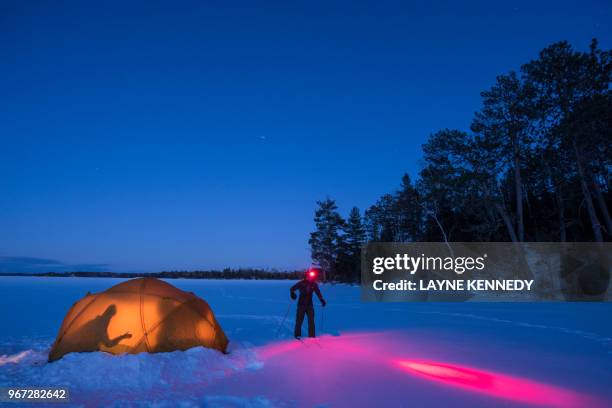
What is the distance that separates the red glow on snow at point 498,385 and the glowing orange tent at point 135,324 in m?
4.36

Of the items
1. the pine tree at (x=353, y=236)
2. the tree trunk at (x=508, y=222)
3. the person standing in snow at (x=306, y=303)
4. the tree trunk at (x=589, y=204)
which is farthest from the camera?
the pine tree at (x=353, y=236)

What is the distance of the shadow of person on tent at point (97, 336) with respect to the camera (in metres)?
7.76

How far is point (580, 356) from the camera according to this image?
30.1ft

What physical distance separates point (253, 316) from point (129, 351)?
381 inches

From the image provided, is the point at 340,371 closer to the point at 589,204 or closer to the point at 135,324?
the point at 135,324

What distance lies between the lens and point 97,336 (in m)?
7.83

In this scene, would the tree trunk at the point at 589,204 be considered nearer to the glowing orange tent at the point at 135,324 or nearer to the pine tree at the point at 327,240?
the glowing orange tent at the point at 135,324

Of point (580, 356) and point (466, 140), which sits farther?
point (466, 140)

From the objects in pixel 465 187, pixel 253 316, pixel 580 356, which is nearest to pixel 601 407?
pixel 580 356

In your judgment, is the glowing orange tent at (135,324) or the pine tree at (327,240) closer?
the glowing orange tent at (135,324)

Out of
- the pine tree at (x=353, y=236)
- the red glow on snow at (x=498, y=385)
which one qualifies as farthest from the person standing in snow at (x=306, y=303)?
the pine tree at (x=353, y=236)

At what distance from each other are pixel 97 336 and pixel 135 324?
0.70 metres

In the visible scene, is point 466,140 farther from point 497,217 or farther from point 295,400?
point 295,400

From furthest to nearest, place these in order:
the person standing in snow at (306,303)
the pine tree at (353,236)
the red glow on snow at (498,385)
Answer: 1. the pine tree at (353,236)
2. the person standing in snow at (306,303)
3. the red glow on snow at (498,385)
